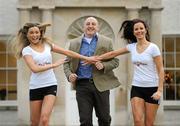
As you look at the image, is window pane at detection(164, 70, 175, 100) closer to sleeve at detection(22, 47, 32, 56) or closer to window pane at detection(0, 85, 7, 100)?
window pane at detection(0, 85, 7, 100)

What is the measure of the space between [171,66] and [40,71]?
10963 millimetres

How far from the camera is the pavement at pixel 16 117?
16.8 metres

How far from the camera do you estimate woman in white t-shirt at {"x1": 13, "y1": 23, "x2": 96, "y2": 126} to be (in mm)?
8531

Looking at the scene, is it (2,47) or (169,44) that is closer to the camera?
(169,44)

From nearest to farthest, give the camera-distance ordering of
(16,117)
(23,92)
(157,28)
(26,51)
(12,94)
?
(26,51) < (157,28) < (23,92) < (16,117) < (12,94)

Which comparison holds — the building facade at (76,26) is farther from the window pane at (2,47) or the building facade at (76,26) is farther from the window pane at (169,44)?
the window pane at (2,47)

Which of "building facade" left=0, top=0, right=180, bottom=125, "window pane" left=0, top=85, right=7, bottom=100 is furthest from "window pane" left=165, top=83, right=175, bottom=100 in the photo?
"window pane" left=0, top=85, right=7, bottom=100

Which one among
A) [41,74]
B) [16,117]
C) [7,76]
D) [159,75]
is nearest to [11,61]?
[7,76]

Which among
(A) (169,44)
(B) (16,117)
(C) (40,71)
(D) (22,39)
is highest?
(A) (169,44)

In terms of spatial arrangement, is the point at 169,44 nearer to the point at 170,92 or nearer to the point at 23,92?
the point at 170,92

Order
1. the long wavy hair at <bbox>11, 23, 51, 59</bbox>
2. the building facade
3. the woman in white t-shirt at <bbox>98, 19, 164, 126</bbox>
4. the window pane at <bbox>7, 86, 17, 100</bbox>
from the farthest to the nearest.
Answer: the window pane at <bbox>7, 86, 17, 100</bbox>
the building facade
the long wavy hair at <bbox>11, 23, 51, 59</bbox>
the woman in white t-shirt at <bbox>98, 19, 164, 126</bbox>

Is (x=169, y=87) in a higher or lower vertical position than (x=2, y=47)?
lower

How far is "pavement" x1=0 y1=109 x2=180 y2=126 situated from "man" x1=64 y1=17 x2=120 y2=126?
25.8 ft

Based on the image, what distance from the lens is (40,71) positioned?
28.1 feet
